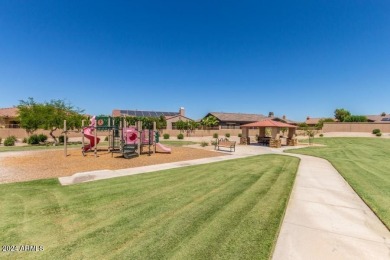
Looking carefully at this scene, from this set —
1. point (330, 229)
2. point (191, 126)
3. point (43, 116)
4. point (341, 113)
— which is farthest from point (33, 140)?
point (341, 113)

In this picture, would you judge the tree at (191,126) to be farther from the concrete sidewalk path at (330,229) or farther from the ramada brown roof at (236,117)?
the concrete sidewalk path at (330,229)

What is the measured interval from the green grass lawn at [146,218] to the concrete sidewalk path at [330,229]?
1.11 feet

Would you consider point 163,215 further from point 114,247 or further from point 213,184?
point 213,184

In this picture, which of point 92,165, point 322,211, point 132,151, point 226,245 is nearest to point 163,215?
point 226,245

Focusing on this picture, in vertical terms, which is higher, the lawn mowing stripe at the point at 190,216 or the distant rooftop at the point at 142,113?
the distant rooftop at the point at 142,113

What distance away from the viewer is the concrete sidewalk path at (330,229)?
4043mm

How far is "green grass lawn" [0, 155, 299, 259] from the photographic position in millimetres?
4070

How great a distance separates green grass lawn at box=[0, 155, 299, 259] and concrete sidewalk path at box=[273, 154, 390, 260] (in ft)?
1.11

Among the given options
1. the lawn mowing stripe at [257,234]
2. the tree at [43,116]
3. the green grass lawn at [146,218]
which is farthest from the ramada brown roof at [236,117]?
the lawn mowing stripe at [257,234]

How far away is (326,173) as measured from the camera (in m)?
10.8

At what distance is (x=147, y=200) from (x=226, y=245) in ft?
10.5

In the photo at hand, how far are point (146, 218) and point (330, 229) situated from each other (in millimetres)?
4268

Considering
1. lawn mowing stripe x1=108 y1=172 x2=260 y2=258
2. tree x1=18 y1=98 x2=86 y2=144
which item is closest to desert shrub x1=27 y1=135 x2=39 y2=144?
tree x1=18 y1=98 x2=86 y2=144

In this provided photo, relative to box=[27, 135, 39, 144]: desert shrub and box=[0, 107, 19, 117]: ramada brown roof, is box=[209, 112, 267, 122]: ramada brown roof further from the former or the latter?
box=[0, 107, 19, 117]: ramada brown roof
